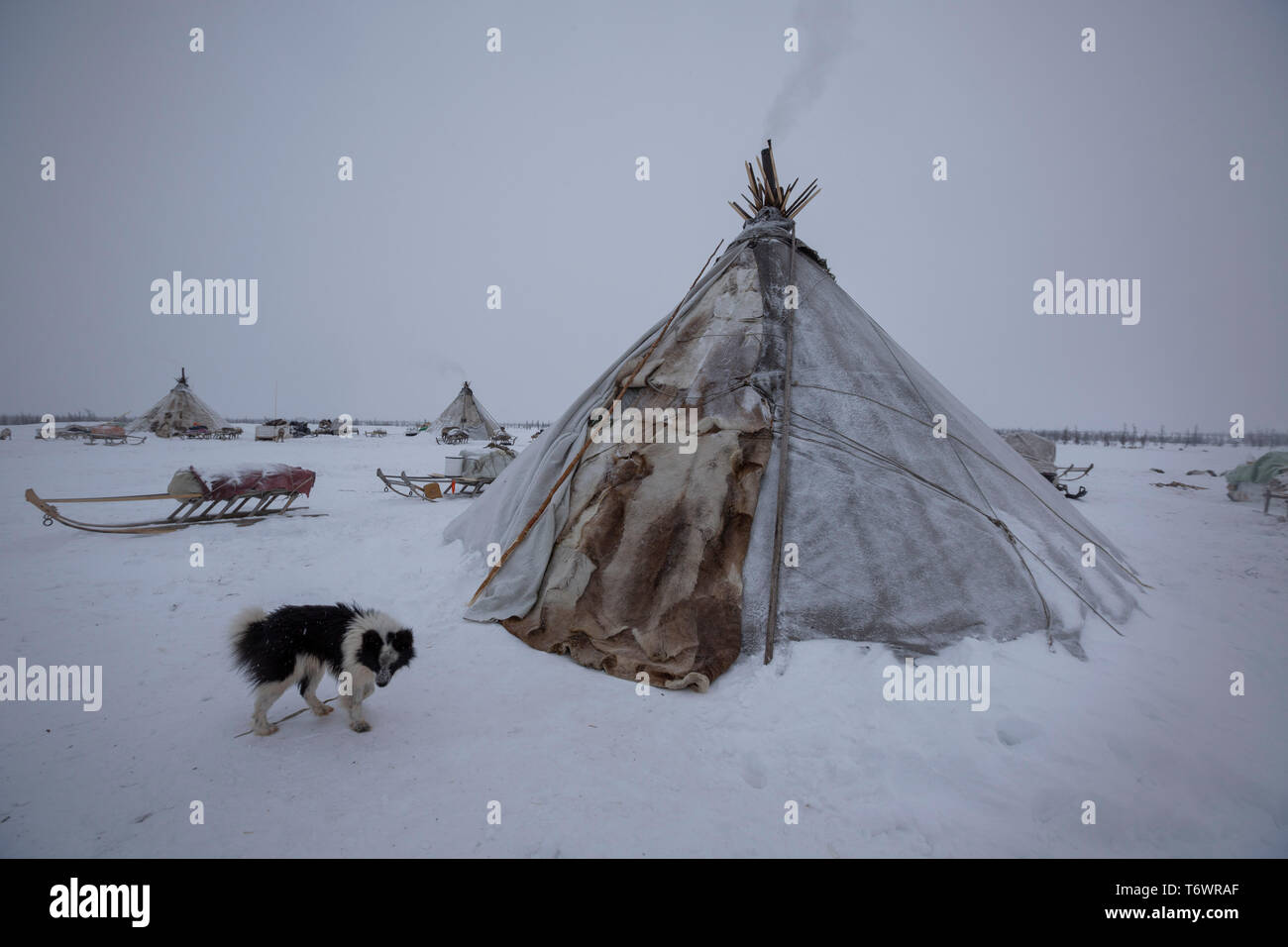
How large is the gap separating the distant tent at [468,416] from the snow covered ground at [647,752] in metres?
30.3

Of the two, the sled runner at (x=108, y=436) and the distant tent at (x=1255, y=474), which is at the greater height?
the sled runner at (x=108, y=436)

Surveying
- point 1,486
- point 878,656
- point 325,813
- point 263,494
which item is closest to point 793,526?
point 878,656

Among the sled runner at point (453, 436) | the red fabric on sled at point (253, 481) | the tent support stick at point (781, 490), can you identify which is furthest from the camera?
the sled runner at point (453, 436)

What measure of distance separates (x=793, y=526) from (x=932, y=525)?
55.6 inches

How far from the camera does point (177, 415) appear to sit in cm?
2959

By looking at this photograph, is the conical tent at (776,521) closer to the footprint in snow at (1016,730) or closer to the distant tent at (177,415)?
the footprint in snow at (1016,730)

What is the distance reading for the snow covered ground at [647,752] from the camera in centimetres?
248

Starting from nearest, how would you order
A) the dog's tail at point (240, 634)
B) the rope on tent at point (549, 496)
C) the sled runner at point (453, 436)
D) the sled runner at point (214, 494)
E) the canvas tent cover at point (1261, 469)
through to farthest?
the dog's tail at point (240, 634), the rope on tent at point (549, 496), the sled runner at point (214, 494), the canvas tent cover at point (1261, 469), the sled runner at point (453, 436)

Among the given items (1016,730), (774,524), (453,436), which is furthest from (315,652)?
(453,436)

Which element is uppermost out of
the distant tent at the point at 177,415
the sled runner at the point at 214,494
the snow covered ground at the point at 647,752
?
the distant tent at the point at 177,415

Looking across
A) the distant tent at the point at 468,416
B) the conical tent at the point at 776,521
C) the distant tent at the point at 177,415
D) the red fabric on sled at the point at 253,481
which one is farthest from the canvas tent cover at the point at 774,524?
the distant tent at the point at 177,415

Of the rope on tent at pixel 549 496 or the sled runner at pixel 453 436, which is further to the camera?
the sled runner at pixel 453 436
